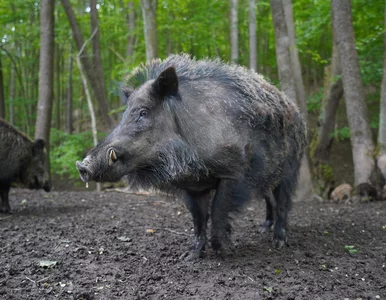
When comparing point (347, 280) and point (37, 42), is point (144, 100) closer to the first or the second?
point (347, 280)

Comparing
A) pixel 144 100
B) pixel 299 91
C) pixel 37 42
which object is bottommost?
pixel 144 100

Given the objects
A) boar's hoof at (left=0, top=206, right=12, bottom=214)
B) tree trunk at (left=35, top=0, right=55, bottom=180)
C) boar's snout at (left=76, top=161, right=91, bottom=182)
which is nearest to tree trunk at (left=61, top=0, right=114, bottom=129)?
tree trunk at (left=35, top=0, right=55, bottom=180)

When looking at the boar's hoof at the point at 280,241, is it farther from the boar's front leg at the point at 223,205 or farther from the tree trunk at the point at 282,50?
the tree trunk at the point at 282,50

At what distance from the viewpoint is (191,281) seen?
3699 mm

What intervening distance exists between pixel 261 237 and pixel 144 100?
8.49 feet

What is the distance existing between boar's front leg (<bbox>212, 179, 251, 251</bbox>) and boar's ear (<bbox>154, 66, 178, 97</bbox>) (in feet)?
3.37

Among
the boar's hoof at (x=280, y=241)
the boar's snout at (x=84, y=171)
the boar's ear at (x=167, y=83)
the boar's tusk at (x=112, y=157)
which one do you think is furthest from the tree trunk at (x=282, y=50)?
the boar's snout at (x=84, y=171)

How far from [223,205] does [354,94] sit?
5244mm

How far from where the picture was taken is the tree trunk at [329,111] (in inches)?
412

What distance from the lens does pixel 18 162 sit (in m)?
7.65

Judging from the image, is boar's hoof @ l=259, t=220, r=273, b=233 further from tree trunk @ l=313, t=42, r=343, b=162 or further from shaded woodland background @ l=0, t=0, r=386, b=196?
tree trunk @ l=313, t=42, r=343, b=162

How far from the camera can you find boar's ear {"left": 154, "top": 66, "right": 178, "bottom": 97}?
4.00 m

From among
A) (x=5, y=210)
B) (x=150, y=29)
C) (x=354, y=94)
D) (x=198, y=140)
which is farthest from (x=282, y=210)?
(x=150, y=29)

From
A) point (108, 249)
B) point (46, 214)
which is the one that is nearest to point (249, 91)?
point (108, 249)
